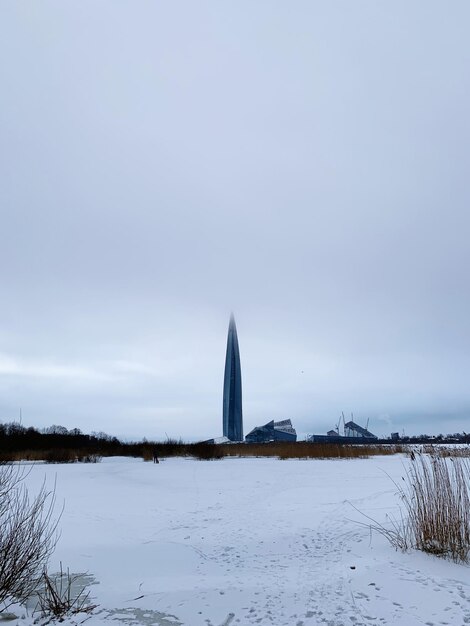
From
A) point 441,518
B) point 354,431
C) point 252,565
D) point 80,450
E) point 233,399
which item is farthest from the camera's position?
point 233,399

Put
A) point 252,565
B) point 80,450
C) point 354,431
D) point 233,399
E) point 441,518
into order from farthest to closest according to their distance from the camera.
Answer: point 233,399 → point 354,431 → point 80,450 → point 441,518 → point 252,565

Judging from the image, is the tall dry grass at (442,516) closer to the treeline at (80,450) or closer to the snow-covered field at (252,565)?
the snow-covered field at (252,565)

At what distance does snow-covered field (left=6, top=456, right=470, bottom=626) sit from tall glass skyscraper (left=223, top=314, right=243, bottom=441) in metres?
104

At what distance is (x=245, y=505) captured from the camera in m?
11.2

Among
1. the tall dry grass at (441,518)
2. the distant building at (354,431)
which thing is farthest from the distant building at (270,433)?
the tall dry grass at (441,518)

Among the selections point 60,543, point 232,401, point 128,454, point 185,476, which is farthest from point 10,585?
point 232,401

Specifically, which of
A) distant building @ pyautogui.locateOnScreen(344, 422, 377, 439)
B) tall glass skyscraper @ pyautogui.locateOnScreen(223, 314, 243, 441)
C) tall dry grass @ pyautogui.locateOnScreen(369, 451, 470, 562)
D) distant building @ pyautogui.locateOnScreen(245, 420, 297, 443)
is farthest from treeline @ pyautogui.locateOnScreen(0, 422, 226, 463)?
tall glass skyscraper @ pyautogui.locateOnScreen(223, 314, 243, 441)

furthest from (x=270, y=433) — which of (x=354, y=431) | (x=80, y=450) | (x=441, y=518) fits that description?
(x=441, y=518)

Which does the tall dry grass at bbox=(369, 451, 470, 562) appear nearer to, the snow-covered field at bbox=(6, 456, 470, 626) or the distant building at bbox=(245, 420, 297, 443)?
the snow-covered field at bbox=(6, 456, 470, 626)

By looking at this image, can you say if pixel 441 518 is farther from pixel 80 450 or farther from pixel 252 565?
pixel 80 450

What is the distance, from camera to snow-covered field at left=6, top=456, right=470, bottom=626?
430 centimetres

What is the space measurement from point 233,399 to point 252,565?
364 feet

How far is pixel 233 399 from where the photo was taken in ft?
379

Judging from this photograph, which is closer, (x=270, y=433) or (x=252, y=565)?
(x=252, y=565)
